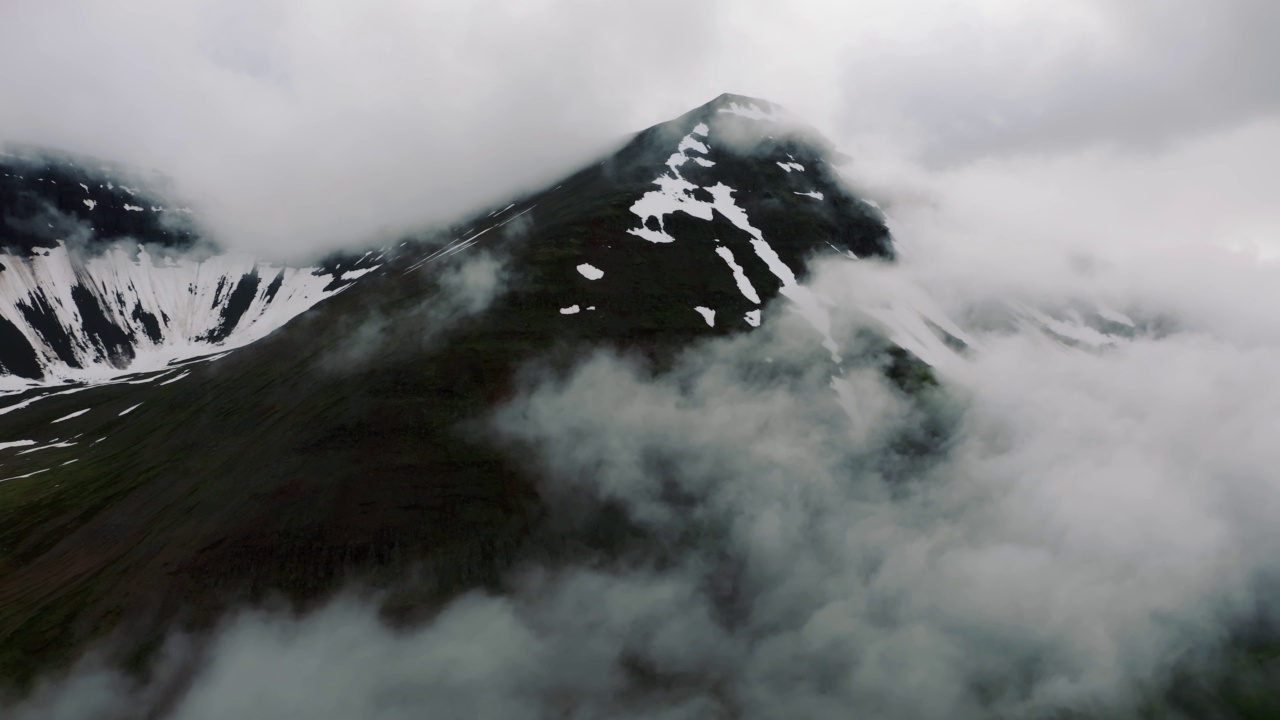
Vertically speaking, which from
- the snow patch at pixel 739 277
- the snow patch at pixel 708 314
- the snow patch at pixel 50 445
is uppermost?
the snow patch at pixel 739 277

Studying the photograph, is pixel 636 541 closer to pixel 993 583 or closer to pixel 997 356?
pixel 993 583

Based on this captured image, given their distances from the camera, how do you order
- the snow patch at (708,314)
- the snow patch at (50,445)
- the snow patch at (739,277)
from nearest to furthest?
the snow patch at (708,314)
the snow patch at (739,277)
the snow patch at (50,445)

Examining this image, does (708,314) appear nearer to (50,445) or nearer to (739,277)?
(739,277)

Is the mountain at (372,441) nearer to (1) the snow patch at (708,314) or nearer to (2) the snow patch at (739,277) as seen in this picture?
(2) the snow patch at (739,277)

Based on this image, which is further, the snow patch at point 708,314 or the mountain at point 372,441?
the snow patch at point 708,314

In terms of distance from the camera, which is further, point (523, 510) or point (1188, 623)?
point (1188, 623)

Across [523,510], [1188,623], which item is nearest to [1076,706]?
[1188,623]

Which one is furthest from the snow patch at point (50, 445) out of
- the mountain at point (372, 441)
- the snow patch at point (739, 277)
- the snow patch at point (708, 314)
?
the snow patch at point (739, 277)

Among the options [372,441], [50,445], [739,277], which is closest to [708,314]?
[739,277]
